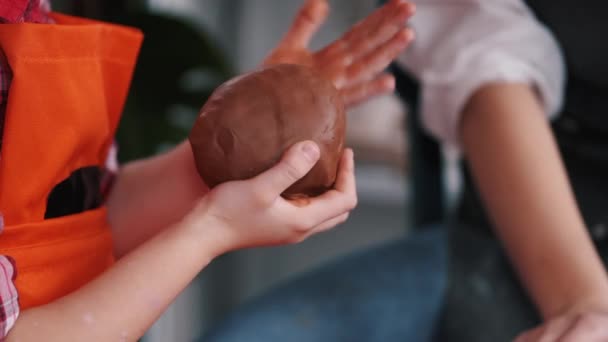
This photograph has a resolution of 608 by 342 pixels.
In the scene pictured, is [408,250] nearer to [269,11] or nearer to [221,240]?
[221,240]

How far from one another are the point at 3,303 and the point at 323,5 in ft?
1.40

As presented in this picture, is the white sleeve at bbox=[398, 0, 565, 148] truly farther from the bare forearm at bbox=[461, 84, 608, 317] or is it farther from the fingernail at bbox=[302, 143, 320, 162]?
the fingernail at bbox=[302, 143, 320, 162]

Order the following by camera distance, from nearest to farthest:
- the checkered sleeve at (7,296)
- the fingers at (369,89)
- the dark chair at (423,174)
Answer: the checkered sleeve at (7,296)
the fingers at (369,89)
the dark chair at (423,174)

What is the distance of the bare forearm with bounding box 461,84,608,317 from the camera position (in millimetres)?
689

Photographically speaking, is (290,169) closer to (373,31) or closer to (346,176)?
(346,176)

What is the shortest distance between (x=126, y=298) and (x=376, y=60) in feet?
1.08

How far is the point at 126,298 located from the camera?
50cm

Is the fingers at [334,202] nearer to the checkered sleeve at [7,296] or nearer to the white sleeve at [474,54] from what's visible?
the checkered sleeve at [7,296]

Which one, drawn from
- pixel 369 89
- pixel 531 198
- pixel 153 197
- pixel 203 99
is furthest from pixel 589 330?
pixel 203 99

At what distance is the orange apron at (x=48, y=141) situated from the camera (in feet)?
1.75

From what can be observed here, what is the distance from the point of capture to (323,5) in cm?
73

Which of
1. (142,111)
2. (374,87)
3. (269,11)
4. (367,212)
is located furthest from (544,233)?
(269,11)

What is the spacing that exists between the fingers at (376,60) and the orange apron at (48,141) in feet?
0.74

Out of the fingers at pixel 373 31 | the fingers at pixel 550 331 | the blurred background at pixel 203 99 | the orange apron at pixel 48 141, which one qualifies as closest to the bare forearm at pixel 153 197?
the orange apron at pixel 48 141
